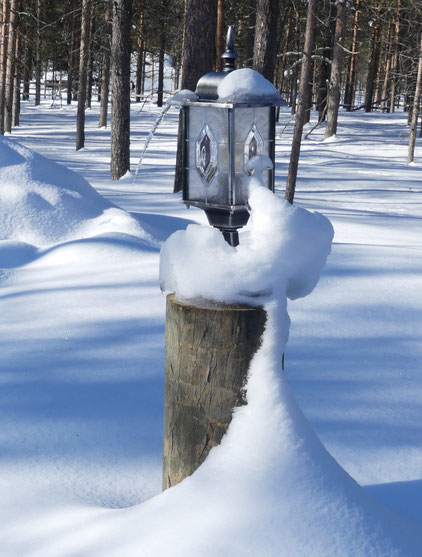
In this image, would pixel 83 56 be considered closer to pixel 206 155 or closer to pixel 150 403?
pixel 150 403

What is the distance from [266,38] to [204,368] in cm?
1058

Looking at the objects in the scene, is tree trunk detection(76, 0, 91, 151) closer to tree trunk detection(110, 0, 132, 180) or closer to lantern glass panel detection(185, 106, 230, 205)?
tree trunk detection(110, 0, 132, 180)

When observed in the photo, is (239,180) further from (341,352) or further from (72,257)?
(72,257)

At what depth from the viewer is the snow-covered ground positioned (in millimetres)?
2002

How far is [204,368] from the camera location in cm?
212

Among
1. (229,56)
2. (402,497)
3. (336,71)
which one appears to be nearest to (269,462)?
(402,497)

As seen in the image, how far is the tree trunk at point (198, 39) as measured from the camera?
1077cm

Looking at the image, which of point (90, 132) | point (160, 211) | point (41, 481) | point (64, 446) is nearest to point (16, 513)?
point (41, 481)

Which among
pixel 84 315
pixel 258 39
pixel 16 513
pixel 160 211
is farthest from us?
pixel 258 39

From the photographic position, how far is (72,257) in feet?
20.4

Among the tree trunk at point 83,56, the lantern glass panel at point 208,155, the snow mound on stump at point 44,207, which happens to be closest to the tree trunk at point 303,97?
the snow mound on stump at point 44,207

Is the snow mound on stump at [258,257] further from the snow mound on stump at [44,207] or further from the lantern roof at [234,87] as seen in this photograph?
the snow mound on stump at [44,207]

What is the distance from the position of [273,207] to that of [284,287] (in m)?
0.27

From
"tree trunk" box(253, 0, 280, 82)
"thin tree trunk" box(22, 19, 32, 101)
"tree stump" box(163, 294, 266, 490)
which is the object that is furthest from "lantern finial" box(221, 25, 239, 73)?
"thin tree trunk" box(22, 19, 32, 101)
